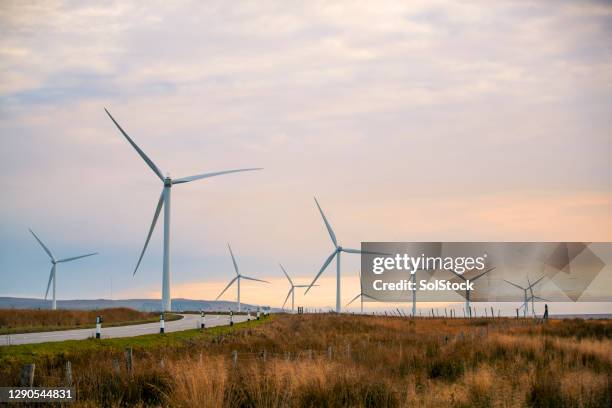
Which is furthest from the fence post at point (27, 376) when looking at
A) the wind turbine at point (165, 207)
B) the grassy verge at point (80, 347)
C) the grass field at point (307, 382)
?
the wind turbine at point (165, 207)

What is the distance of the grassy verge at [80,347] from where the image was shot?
22.7 m

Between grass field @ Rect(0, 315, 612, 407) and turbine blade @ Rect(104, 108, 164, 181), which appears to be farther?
turbine blade @ Rect(104, 108, 164, 181)

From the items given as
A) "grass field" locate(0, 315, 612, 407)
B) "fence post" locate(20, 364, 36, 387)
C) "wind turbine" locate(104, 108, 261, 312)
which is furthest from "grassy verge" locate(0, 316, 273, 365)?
"wind turbine" locate(104, 108, 261, 312)

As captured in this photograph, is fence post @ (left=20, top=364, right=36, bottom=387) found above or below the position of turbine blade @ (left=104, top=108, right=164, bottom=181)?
below

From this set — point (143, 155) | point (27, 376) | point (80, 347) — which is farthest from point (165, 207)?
point (27, 376)

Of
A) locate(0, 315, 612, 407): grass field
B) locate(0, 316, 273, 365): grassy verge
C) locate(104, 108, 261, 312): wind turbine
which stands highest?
locate(104, 108, 261, 312): wind turbine

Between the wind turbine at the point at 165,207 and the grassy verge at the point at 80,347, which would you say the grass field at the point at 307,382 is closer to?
the grassy verge at the point at 80,347

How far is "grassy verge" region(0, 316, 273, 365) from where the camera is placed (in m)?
22.7

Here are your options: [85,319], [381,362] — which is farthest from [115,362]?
[85,319]

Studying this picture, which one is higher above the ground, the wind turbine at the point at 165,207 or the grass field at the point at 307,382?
the wind turbine at the point at 165,207

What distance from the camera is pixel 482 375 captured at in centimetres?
1844

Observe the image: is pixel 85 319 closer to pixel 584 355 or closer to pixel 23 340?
pixel 23 340

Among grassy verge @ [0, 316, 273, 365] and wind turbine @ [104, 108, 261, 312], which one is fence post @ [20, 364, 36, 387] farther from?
wind turbine @ [104, 108, 261, 312]

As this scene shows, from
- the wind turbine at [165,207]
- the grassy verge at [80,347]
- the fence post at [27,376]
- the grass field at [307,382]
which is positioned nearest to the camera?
the grass field at [307,382]
